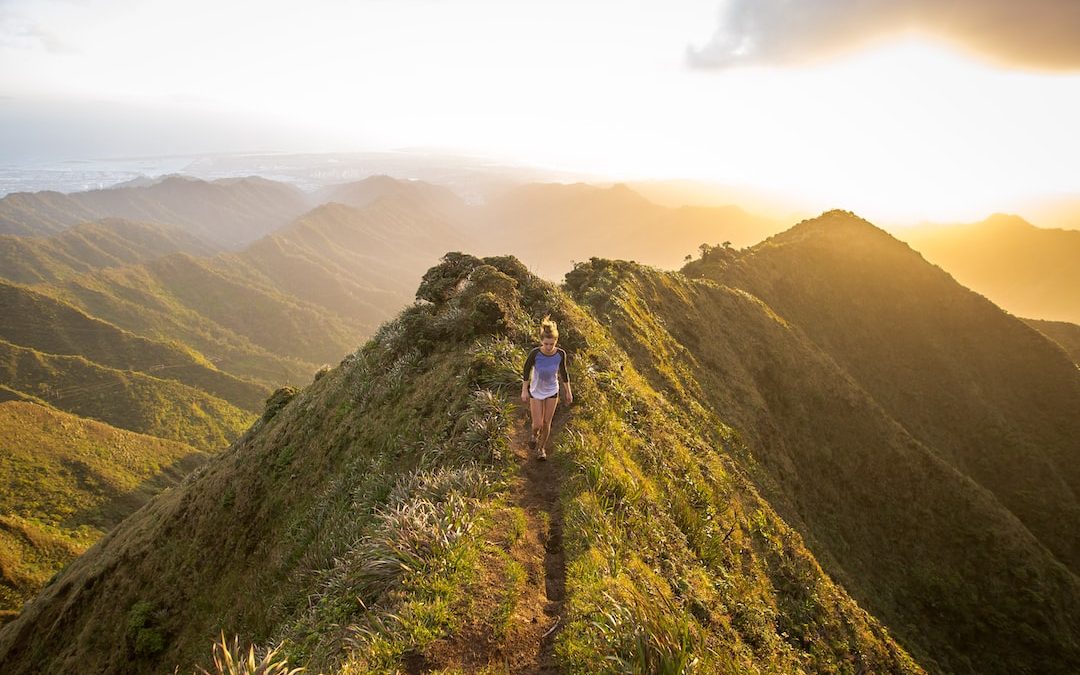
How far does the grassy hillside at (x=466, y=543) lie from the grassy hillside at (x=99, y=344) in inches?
4920

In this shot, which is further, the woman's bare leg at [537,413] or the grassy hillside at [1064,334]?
the grassy hillside at [1064,334]

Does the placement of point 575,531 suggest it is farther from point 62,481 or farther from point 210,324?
point 210,324

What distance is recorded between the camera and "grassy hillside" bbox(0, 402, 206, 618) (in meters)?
45.1

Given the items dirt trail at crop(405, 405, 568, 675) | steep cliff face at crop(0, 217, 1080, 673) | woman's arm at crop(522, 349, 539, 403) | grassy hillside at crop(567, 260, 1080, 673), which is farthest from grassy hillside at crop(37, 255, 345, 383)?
dirt trail at crop(405, 405, 568, 675)

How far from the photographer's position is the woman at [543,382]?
355 inches

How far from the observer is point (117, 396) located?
101m

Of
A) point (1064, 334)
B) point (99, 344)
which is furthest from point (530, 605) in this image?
point (99, 344)

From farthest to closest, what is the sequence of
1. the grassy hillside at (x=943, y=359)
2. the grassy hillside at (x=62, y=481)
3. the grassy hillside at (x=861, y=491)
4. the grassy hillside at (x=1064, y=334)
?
the grassy hillside at (x=1064, y=334)
the grassy hillside at (x=62, y=481)
the grassy hillside at (x=943, y=359)
the grassy hillside at (x=861, y=491)

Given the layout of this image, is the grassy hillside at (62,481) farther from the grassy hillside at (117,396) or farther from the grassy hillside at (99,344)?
the grassy hillside at (99,344)

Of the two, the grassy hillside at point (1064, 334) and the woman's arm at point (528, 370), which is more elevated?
the woman's arm at point (528, 370)

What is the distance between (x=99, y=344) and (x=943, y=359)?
6851 inches

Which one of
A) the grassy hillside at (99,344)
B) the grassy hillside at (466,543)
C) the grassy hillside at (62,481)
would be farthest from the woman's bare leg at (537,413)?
the grassy hillside at (99,344)

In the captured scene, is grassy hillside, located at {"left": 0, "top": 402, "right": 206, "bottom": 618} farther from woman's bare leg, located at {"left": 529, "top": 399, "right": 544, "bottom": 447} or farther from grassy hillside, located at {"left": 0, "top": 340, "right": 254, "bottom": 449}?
woman's bare leg, located at {"left": 529, "top": 399, "right": 544, "bottom": 447}

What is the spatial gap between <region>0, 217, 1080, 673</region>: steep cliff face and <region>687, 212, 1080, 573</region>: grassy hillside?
1166 cm
